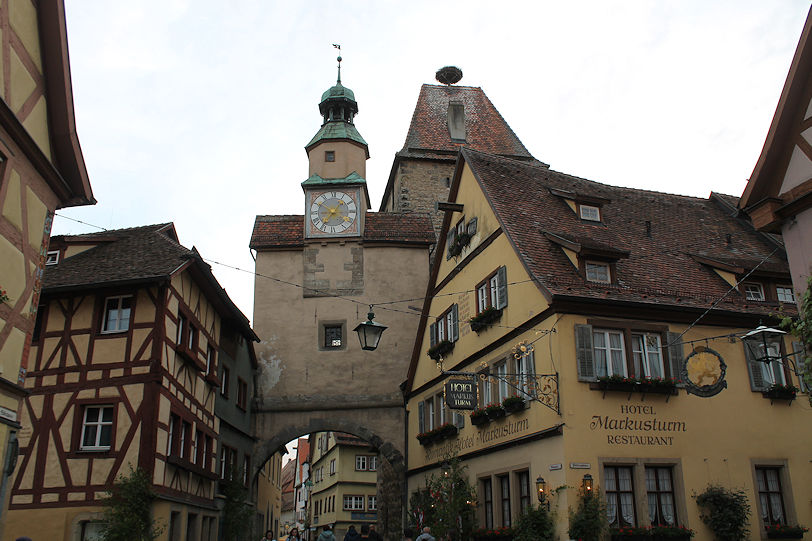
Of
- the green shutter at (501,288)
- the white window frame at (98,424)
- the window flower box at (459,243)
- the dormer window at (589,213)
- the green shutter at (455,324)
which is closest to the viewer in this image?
the white window frame at (98,424)

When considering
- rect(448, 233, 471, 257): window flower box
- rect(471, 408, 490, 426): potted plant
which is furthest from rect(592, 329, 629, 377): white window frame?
rect(448, 233, 471, 257): window flower box

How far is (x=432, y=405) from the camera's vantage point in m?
21.3

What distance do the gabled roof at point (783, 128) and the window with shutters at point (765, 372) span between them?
6155 millimetres

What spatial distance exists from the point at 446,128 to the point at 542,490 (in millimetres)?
26255

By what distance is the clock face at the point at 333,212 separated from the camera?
2659 centimetres

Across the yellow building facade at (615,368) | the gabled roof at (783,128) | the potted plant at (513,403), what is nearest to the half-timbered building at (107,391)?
the yellow building facade at (615,368)

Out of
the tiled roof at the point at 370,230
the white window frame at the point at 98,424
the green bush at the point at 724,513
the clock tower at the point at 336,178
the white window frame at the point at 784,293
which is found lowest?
the green bush at the point at 724,513

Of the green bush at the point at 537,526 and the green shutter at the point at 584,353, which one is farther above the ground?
the green shutter at the point at 584,353

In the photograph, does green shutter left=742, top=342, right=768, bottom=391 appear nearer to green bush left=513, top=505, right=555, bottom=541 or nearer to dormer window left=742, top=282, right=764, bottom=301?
dormer window left=742, top=282, right=764, bottom=301

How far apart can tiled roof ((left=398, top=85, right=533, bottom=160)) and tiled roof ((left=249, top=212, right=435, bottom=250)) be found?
9.13 m

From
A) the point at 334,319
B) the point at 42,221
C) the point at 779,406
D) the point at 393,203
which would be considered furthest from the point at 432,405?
the point at 393,203

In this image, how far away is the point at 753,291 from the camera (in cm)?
1706

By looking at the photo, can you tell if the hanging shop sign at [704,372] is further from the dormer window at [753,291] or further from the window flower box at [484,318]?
the window flower box at [484,318]

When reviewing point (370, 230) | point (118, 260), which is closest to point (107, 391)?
Answer: point (118, 260)
